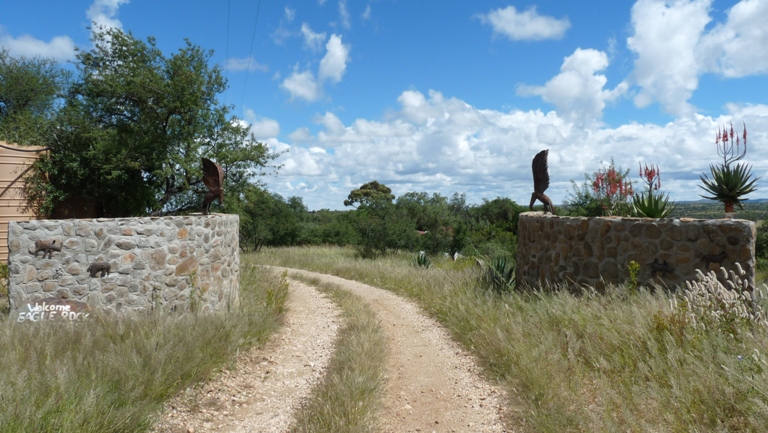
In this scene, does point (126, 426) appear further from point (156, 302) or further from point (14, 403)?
point (156, 302)

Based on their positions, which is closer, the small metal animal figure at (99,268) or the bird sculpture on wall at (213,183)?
the small metal animal figure at (99,268)

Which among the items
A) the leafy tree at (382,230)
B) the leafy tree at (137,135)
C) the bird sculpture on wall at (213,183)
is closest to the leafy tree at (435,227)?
the leafy tree at (382,230)

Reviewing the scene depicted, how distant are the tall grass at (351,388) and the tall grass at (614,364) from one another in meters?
1.38

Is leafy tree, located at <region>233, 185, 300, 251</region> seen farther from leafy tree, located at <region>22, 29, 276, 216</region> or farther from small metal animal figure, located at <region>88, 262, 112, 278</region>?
small metal animal figure, located at <region>88, 262, 112, 278</region>

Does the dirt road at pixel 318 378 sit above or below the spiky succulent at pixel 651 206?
below

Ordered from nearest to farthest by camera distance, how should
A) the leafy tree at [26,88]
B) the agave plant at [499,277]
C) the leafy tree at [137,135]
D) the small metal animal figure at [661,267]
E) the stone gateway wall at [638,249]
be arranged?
the stone gateway wall at [638,249]
the small metal animal figure at [661,267]
the agave plant at [499,277]
the leafy tree at [137,135]
the leafy tree at [26,88]

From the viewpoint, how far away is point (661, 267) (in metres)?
7.23

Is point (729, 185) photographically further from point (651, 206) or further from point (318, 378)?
point (318, 378)

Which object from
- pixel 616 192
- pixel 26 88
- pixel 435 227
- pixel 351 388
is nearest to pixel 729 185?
pixel 616 192

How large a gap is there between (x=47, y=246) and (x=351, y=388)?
201 inches

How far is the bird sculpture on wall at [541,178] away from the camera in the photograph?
997cm

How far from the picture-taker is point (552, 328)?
21.5ft

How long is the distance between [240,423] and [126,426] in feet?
3.60

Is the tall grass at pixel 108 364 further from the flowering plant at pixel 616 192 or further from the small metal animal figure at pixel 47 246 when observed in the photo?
the flowering plant at pixel 616 192
